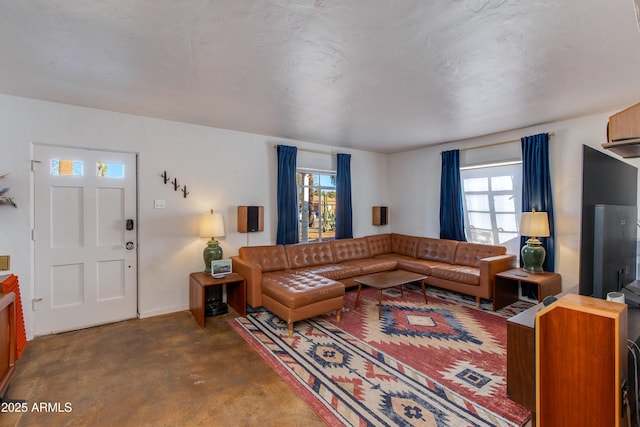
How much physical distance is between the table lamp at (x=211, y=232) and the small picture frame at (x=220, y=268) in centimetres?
11

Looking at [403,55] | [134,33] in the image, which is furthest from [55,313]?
[403,55]

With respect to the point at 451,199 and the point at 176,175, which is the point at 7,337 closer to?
the point at 176,175

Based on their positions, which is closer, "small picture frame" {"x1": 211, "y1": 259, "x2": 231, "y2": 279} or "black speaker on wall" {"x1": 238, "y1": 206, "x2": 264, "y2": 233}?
"small picture frame" {"x1": 211, "y1": 259, "x2": 231, "y2": 279}

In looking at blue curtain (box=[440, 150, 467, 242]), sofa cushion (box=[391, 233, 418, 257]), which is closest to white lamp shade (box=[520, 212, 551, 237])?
blue curtain (box=[440, 150, 467, 242])

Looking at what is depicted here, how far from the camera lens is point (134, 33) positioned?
1.85m

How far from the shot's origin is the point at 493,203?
460 centimetres

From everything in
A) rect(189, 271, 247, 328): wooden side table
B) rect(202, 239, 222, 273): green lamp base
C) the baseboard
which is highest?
rect(202, 239, 222, 273): green lamp base

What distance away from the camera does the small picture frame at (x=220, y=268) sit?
3.67 metres

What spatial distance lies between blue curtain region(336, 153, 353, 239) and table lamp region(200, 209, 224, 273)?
224 cm

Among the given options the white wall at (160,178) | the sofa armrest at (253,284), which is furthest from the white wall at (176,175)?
the sofa armrest at (253,284)

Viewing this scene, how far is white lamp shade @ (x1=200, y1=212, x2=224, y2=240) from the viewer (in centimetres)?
374

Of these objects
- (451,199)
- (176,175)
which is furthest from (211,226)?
(451,199)

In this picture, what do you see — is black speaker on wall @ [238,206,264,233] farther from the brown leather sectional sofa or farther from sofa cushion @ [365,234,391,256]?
sofa cushion @ [365,234,391,256]

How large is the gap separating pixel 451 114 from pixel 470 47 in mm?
1566
